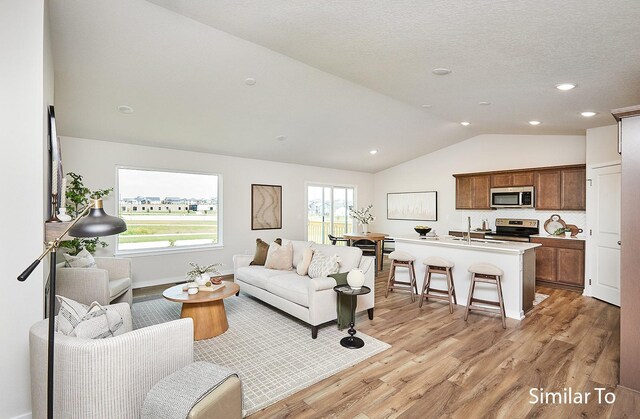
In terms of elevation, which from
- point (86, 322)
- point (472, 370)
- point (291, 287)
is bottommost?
point (472, 370)

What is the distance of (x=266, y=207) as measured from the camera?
703 centimetres

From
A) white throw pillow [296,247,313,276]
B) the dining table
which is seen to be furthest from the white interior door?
white throw pillow [296,247,313,276]

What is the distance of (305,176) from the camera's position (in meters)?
7.82

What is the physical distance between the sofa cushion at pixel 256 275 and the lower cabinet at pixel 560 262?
4.70 meters

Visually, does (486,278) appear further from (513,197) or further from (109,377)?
(109,377)

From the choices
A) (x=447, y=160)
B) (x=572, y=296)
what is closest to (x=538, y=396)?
(x=572, y=296)

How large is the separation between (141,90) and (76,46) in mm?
892

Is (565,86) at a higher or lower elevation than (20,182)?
higher

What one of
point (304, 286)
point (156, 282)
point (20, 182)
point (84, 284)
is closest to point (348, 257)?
point (304, 286)

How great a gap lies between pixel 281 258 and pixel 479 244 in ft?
9.41

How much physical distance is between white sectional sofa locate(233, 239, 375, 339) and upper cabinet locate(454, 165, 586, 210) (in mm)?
4135

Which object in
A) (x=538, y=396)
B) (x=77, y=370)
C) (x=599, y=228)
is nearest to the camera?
(x=77, y=370)

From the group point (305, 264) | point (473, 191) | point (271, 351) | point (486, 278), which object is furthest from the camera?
point (473, 191)

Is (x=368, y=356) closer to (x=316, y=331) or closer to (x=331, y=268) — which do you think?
→ (x=316, y=331)
